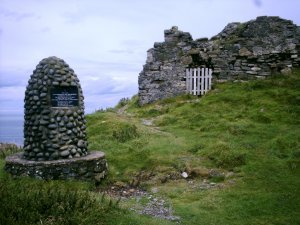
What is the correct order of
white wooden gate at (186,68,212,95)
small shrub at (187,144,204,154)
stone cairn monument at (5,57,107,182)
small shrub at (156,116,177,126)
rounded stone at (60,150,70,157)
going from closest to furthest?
stone cairn monument at (5,57,107,182)
rounded stone at (60,150,70,157)
small shrub at (187,144,204,154)
small shrub at (156,116,177,126)
white wooden gate at (186,68,212,95)

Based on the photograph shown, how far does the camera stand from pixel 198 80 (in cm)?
2500

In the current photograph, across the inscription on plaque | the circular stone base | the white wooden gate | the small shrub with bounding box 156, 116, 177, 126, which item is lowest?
the circular stone base

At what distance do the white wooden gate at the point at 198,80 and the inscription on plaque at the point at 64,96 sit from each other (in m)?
13.1

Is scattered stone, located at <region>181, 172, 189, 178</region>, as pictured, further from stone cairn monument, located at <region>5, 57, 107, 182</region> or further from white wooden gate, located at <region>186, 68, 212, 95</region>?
white wooden gate, located at <region>186, 68, 212, 95</region>

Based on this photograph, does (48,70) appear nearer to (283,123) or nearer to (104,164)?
(104,164)

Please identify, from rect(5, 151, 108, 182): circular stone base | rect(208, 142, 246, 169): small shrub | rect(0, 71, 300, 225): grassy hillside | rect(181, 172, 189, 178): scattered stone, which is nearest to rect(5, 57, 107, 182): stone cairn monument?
rect(5, 151, 108, 182): circular stone base

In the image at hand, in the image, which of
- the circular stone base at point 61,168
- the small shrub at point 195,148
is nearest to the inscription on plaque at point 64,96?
the circular stone base at point 61,168

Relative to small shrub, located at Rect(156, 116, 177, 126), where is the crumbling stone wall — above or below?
above

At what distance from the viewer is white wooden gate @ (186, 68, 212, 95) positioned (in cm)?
2489

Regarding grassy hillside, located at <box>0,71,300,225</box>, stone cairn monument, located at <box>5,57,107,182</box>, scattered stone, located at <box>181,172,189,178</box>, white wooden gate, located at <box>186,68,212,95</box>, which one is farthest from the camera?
white wooden gate, located at <box>186,68,212,95</box>

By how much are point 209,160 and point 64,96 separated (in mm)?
5419

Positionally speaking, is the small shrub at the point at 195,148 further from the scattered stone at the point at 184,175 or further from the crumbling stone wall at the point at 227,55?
the crumbling stone wall at the point at 227,55

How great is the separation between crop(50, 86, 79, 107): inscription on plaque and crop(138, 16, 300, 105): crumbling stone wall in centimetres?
1306

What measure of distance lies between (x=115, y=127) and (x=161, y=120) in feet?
10.5
